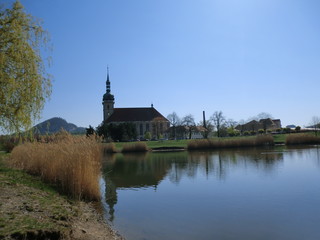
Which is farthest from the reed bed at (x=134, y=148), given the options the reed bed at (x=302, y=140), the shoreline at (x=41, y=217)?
the shoreline at (x=41, y=217)

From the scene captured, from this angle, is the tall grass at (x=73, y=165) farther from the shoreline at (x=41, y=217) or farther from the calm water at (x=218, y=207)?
the calm water at (x=218, y=207)

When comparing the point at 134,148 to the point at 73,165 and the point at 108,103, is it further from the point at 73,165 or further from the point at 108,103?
the point at 108,103

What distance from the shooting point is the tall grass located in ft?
30.3

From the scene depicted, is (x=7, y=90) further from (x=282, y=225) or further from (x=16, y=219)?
(x=282, y=225)

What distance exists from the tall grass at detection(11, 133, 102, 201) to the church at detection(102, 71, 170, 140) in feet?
248

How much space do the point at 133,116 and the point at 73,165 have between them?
82695mm

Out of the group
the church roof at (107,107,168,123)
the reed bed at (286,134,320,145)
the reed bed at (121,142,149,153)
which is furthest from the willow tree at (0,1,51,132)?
the church roof at (107,107,168,123)

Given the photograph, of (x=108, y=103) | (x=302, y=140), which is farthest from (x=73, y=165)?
(x=108, y=103)

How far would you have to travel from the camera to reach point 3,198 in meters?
6.46

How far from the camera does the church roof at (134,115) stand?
293 ft

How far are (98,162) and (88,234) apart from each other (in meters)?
4.48

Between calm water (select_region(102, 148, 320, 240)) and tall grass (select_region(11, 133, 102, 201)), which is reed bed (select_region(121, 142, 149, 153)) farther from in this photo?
tall grass (select_region(11, 133, 102, 201))

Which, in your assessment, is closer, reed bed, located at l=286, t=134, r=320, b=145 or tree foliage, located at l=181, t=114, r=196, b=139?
reed bed, located at l=286, t=134, r=320, b=145

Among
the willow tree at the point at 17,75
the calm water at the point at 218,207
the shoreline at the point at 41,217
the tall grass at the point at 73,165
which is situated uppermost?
the willow tree at the point at 17,75
